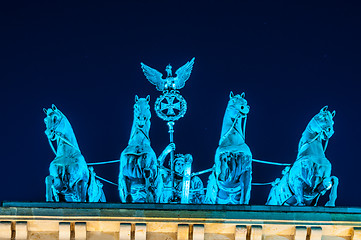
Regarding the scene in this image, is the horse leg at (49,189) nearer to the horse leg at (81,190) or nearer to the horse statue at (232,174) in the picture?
the horse leg at (81,190)

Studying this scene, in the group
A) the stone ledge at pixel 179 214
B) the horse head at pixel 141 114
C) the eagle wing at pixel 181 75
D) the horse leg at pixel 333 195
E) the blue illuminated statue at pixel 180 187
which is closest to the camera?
the stone ledge at pixel 179 214

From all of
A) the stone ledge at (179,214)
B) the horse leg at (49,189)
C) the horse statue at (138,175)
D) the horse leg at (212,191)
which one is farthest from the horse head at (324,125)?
the horse leg at (49,189)

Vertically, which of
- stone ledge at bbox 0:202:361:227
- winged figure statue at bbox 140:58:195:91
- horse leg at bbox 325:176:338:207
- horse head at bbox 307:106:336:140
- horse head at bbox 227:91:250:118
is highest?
winged figure statue at bbox 140:58:195:91

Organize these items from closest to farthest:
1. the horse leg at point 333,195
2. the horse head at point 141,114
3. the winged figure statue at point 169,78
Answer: the horse leg at point 333,195 → the horse head at point 141,114 → the winged figure statue at point 169,78

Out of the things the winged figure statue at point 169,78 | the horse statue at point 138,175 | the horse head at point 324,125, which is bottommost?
the horse statue at point 138,175

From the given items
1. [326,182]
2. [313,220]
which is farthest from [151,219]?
[326,182]

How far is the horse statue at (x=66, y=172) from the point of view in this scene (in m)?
17.2

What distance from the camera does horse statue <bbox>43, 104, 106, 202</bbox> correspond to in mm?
17188

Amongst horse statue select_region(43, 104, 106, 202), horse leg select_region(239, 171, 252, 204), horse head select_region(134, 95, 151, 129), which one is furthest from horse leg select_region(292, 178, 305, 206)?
horse statue select_region(43, 104, 106, 202)

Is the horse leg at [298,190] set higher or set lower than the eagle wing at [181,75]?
lower

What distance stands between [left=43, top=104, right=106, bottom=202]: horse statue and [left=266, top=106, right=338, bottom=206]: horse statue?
3292 mm

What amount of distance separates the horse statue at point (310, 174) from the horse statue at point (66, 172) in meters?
3.29

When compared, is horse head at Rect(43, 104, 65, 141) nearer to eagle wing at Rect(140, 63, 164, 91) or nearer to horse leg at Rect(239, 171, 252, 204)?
eagle wing at Rect(140, 63, 164, 91)

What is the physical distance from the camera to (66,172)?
17234 mm
